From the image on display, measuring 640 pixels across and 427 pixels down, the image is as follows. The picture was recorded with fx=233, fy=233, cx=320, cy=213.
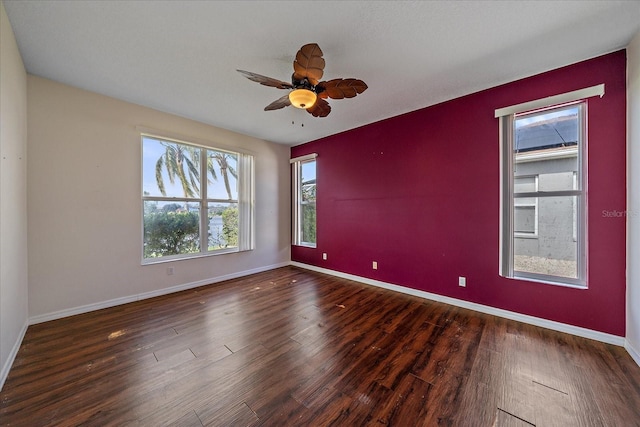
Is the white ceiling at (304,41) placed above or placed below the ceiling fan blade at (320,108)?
above

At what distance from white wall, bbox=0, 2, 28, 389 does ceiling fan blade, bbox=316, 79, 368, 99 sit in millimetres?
2308

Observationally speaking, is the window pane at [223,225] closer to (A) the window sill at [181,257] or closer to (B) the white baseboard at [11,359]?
(A) the window sill at [181,257]

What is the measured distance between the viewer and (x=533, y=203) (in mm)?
2568

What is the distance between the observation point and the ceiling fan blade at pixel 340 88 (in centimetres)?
199

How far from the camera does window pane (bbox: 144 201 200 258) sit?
3.35 m

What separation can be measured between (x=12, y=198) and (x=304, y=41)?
280 centimetres

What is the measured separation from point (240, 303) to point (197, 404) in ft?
5.30

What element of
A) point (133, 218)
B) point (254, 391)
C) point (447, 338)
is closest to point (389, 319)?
point (447, 338)

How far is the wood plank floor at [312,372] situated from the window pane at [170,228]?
3.11ft

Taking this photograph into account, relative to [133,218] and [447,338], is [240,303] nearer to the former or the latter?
[133,218]

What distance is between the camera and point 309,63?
→ 1.78 meters

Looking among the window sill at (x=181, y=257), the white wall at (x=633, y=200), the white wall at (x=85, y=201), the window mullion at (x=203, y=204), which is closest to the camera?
the white wall at (x=633, y=200)

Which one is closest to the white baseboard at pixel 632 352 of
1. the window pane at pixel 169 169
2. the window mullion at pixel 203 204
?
the window mullion at pixel 203 204

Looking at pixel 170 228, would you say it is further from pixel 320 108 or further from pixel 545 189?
pixel 545 189
